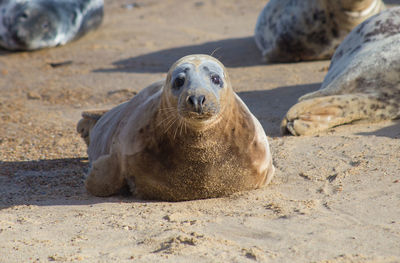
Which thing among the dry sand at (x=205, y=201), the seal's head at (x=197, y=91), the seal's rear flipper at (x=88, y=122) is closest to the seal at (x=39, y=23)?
the dry sand at (x=205, y=201)

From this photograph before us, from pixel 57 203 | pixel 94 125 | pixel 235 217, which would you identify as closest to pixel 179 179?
pixel 235 217

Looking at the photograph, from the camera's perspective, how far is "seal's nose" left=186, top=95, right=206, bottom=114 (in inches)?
120

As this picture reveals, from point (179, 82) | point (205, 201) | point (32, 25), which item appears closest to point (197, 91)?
point (179, 82)

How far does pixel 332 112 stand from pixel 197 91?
207 centimetres

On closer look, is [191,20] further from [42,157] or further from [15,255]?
[15,255]

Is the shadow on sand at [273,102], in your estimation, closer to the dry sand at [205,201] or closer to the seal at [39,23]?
the dry sand at [205,201]

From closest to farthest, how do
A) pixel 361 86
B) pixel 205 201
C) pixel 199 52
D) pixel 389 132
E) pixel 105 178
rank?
pixel 205 201
pixel 105 178
pixel 389 132
pixel 361 86
pixel 199 52

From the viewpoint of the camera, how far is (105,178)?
3.69 metres

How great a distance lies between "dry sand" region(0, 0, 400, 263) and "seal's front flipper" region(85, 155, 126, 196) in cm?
8

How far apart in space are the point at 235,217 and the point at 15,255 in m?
1.02

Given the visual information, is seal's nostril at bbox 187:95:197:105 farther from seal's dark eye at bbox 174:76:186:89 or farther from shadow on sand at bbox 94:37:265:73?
shadow on sand at bbox 94:37:265:73

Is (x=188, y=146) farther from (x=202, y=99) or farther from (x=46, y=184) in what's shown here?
(x=46, y=184)

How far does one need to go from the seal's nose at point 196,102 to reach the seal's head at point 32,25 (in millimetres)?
6477

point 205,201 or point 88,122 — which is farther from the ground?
point 205,201
